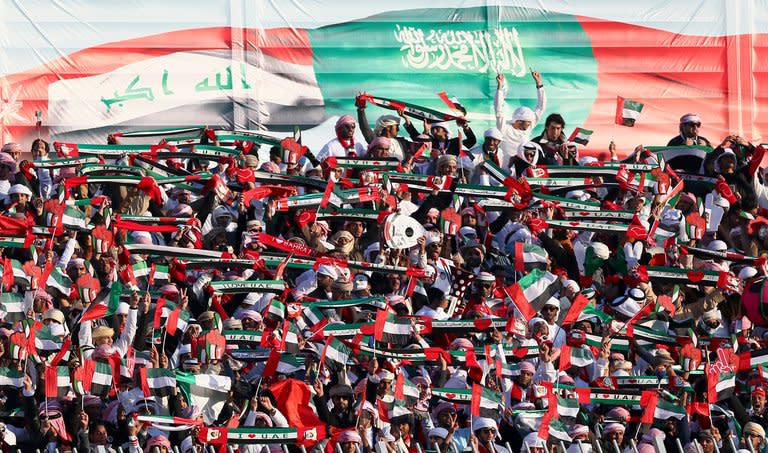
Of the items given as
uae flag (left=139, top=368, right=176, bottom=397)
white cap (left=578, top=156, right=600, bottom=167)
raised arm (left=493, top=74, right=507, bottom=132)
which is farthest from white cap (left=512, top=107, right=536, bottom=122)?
uae flag (left=139, top=368, right=176, bottom=397)

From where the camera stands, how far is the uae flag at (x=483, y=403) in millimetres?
18391

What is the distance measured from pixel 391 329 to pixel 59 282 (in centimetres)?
317

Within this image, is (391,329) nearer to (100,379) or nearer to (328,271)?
(328,271)

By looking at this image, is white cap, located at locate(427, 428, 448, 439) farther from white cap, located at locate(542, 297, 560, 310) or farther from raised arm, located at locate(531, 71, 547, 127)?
raised arm, located at locate(531, 71, 547, 127)

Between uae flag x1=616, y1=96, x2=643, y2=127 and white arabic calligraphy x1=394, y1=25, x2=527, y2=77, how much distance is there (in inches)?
58.8

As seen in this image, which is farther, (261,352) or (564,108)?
(564,108)

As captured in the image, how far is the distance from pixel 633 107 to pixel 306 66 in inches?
156

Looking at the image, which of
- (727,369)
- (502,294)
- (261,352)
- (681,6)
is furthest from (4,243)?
(681,6)

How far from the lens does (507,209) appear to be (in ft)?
70.5

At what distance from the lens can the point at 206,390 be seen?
1833 centimetres

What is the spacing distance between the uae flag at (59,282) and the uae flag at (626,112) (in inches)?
305

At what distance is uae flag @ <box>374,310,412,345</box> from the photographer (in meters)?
19.2

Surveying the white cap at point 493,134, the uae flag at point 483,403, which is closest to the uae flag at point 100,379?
the uae flag at point 483,403

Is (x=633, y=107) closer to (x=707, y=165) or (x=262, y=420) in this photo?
(x=707, y=165)
